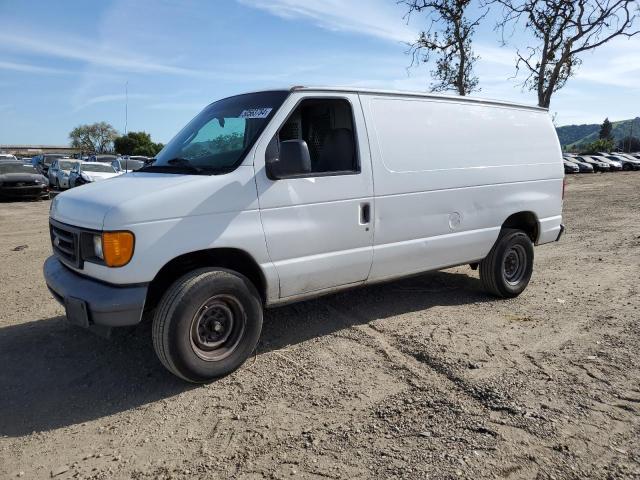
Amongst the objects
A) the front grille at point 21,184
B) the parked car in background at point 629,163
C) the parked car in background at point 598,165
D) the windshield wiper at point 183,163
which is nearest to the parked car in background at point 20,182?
the front grille at point 21,184

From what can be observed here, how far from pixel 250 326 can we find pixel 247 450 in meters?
1.12

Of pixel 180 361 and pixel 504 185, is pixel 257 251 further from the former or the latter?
pixel 504 185

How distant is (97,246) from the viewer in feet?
11.3

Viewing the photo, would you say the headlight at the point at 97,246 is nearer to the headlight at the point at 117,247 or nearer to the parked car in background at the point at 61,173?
the headlight at the point at 117,247

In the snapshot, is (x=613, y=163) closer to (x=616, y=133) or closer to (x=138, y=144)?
(x=138, y=144)

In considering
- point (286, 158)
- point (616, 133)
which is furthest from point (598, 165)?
point (616, 133)

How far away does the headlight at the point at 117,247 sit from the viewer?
10.9 feet

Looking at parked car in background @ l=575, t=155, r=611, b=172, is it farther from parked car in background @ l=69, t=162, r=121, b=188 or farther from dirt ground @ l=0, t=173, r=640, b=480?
dirt ground @ l=0, t=173, r=640, b=480

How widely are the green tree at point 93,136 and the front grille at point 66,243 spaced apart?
288 ft

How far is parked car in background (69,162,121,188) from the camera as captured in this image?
19.0 meters

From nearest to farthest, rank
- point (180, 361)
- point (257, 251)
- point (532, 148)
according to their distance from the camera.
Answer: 1. point (180, 361)
2. point (257, 251)
3. point (532, 148)

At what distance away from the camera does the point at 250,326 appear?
3916 mm

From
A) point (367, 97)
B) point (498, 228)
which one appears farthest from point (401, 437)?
point (498, 228)

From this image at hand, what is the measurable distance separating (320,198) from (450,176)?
161 centimetres
